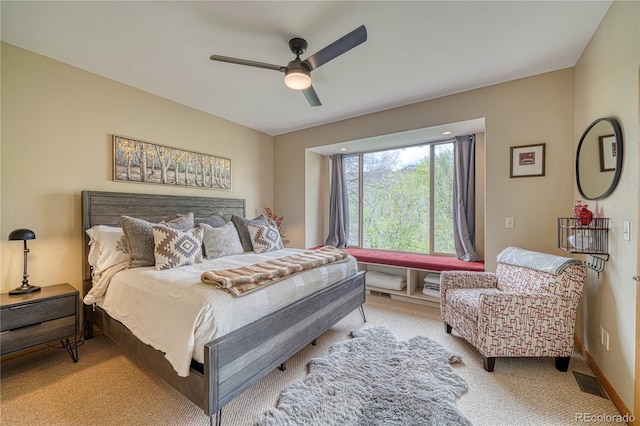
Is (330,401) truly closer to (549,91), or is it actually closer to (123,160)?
(123,160)

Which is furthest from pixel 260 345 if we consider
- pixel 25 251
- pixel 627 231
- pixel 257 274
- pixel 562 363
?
pixel 627 231

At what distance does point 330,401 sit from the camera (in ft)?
5.61

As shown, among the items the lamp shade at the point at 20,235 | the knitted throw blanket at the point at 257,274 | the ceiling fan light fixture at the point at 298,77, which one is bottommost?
the knitted throw blanket at the point at 257,274

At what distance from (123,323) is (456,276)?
120 inches

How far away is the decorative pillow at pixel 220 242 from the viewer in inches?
110

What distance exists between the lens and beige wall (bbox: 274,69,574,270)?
262 centimetres

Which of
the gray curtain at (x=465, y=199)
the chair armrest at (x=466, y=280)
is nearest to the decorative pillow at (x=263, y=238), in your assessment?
the chair armrest at (x=466, y=280)

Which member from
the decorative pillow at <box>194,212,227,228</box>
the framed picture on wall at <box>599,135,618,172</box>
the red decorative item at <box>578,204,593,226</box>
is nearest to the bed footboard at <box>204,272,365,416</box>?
the decorative pillow at <box>194,212,227,228</box>

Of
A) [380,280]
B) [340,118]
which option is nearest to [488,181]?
[380,280]

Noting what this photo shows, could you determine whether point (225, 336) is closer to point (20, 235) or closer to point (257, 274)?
point (257, 274)

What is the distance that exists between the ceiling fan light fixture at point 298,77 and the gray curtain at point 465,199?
261 centimetres

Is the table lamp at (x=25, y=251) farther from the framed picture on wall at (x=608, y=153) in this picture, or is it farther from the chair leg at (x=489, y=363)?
the framed picture on wall at (x=608, y=153)

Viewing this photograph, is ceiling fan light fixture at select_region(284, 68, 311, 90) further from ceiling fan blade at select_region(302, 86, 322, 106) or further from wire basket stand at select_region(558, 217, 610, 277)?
wire basket stand at select_region(558, 217, 610, 277)

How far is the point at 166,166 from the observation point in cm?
326
